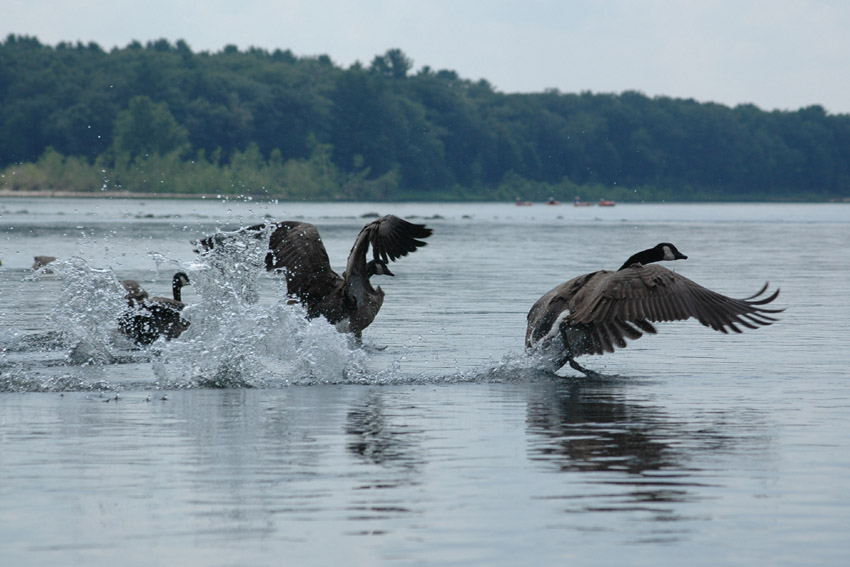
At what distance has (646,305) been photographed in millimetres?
11758

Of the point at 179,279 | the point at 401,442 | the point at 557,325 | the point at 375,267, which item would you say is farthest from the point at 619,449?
the point at 179,279

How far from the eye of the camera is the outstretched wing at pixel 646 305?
1172cm

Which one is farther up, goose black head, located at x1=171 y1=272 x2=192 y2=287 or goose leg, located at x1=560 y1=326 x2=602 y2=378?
goose black head, located at x1=171 y1=272 x2=192 y2=287

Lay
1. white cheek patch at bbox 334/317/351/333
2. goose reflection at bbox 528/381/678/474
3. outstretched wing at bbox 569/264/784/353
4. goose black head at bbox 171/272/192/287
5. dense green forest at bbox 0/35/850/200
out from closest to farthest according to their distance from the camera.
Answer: goose reflection at bbox 528/381/678/474 < outstretched wing at bbox 569/264/784/353 < white cheek patch at bbox 334/317/351/333 < goose black head at bbox 171/272/192/287 < dense green forest at bbox 0/35/850/200

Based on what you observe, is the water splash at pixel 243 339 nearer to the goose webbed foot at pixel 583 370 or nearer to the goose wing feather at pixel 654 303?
the goose webbed foot at pixel 583 370

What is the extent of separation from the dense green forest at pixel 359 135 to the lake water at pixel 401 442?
101012 mm

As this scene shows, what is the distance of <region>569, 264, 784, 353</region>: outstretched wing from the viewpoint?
11719mm

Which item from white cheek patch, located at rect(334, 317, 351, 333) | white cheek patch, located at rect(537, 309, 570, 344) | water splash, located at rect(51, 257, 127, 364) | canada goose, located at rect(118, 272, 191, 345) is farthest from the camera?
canada goose, located at rect(118, 272, 191, 345)

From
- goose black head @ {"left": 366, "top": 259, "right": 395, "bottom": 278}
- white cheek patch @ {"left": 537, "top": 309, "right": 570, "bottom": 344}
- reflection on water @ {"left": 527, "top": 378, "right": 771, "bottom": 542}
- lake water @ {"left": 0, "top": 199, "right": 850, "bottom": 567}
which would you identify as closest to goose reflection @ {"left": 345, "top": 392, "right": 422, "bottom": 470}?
lake water @ {"left": 0, "top": 199, "right": 850, "bottom": 567}

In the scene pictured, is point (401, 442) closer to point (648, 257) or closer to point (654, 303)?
point (654, 303)

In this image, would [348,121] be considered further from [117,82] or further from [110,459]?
[110,459]

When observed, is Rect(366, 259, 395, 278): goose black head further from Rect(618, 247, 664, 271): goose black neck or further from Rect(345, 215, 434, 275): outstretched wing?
Rect(618, 247, 664, 271): goose black neck

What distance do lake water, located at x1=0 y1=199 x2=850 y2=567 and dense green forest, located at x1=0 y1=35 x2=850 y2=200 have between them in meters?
101

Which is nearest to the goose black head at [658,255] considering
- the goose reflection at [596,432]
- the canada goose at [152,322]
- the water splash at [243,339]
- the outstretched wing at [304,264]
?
the goose reflection at [596,432]
